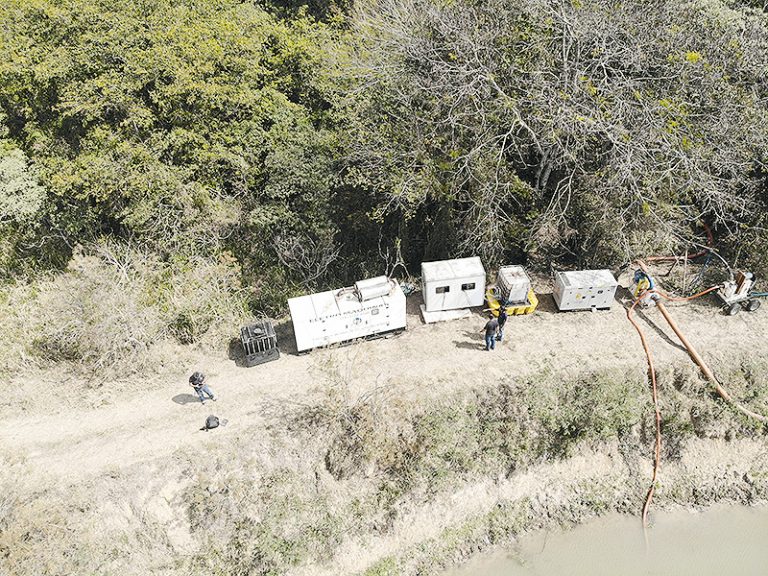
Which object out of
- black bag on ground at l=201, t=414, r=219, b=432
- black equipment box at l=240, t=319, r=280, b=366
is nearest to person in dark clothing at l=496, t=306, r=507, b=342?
black equipment box at l=240, t=319, r=280, b=366

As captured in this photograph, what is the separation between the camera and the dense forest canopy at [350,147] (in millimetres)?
17312

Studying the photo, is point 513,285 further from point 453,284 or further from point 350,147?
point 350,147

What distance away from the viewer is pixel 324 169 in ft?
66.1

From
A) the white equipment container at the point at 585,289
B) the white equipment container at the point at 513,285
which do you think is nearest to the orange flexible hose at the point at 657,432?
the white equipment container at the point at 585,289

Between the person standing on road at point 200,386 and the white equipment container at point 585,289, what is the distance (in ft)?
43.0

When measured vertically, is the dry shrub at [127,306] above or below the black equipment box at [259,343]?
above

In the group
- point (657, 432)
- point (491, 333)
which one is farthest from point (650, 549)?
point (491, 333)

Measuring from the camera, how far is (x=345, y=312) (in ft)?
56.7

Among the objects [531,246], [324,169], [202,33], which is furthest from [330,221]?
[202,33]

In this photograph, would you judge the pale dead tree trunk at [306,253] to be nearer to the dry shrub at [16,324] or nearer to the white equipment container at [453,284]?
the white equipment container at [453,284]

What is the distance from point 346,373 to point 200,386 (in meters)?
4.77

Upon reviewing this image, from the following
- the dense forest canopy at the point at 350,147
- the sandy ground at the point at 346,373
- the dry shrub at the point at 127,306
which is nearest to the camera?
the sandy ground at the point at 346,373

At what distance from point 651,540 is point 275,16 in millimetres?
30376

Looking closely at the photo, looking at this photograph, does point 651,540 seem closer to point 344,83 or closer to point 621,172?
point 621,172
